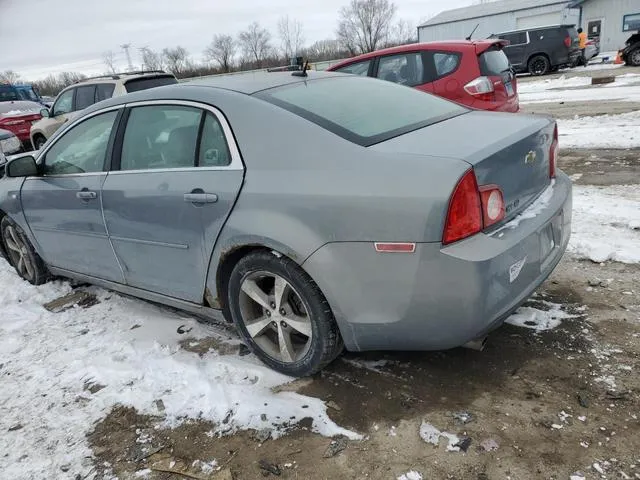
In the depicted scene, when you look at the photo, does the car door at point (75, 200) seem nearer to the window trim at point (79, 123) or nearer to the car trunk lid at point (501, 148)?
the window trim at point (79, 123)

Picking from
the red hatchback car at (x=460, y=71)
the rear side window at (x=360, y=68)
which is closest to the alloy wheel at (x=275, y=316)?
the red hatchback car at (x=460, y=71)

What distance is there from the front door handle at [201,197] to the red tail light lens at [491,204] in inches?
54.1

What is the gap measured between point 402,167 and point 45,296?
11.7 ft

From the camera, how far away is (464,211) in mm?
2227

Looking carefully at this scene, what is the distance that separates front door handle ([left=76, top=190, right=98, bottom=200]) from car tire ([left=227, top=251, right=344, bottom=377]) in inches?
52.0

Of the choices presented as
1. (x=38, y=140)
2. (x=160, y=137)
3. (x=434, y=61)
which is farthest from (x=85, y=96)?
(x=160, y=137)

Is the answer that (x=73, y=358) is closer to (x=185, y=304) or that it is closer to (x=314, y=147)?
(x=185, y=304)

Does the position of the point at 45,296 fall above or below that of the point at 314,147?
below

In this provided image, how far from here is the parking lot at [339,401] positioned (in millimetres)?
2285

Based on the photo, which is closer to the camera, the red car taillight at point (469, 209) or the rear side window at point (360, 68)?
the red car taillight at point (469, 209)

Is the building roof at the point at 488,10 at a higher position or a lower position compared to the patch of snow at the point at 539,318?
higher

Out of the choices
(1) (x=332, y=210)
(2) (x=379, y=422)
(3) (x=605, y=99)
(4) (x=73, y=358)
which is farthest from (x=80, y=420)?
(3) (x=605, y=99)

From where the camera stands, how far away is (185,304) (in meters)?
3.29

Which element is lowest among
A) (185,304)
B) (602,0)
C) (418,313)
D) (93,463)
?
(93,463)
